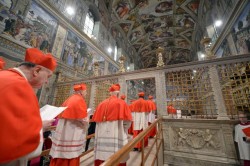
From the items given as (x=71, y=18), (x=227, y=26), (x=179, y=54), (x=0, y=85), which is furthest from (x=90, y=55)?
(x=179, y=54)

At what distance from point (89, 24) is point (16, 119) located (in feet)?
47.9

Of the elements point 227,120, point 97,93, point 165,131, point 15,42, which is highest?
point 15,42

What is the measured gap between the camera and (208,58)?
17.1ft

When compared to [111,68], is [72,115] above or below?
below

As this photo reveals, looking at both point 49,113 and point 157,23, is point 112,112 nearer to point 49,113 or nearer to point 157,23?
point 49,113

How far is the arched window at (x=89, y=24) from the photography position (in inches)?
508

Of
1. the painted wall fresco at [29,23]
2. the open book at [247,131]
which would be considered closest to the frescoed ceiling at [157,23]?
the painted wall fresco at [29,23]

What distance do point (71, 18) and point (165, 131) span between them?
11.1 metres

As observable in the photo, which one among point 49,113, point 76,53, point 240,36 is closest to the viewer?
point 49,113

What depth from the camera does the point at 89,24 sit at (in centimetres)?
1353

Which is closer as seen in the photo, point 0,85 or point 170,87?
point 0,85

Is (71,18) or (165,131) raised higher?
(71,18)

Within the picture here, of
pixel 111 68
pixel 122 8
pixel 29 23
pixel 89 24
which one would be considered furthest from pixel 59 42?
pixel 122 8

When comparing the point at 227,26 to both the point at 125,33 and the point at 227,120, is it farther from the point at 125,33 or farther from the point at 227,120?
the point at 125,33
